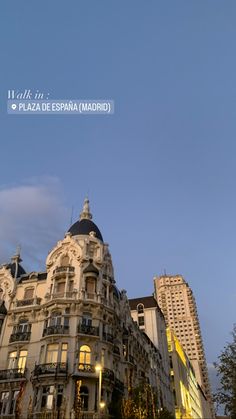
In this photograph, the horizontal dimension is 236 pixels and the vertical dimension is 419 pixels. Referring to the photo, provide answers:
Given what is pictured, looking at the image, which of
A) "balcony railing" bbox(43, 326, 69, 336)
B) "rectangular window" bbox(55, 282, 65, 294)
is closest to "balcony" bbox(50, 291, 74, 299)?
"rectangular window" bbox(55, 282, 65, 294)

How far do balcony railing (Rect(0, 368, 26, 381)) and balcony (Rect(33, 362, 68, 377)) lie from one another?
2.28 metres

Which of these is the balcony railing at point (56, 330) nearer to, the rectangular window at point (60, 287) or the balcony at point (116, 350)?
the rectangular window at point (60, 287)

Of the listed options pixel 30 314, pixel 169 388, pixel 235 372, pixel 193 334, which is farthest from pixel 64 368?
pixel 193 334

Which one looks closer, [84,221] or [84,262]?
[84,262]

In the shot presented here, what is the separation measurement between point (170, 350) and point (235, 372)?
166ft

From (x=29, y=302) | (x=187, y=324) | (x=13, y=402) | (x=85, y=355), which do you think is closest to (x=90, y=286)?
(x=29, y=302)

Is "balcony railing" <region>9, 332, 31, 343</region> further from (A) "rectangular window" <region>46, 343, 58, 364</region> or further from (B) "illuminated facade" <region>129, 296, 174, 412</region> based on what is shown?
(B) "illuminated facade" <region>129, 296, 174, 412</region>

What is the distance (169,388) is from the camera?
3017 inches

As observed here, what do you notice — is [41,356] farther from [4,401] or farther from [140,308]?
[140,308]

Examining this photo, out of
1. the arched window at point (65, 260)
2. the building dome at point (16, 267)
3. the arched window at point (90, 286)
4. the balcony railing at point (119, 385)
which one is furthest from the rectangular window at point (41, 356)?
the building dome at point (16, 267)

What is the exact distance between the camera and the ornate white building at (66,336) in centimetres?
3659

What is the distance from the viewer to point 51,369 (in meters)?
36.8

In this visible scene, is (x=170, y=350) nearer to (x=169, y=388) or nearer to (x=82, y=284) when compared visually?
(x=169, y=388)

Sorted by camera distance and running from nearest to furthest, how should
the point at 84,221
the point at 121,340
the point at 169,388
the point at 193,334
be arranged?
the point at 121,340
the point at 84,221
the point at 169,388
the point at 193,334
